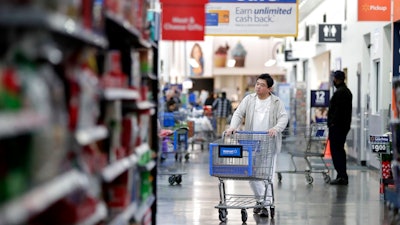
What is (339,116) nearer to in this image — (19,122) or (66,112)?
(66,112)

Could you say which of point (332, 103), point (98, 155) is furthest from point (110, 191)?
point (332, 103)

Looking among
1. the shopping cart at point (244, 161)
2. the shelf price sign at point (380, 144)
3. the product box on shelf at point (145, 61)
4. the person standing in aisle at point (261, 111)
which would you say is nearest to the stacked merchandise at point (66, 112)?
the product box on shelf at point (145, 61)

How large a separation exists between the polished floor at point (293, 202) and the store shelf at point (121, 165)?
3447mm

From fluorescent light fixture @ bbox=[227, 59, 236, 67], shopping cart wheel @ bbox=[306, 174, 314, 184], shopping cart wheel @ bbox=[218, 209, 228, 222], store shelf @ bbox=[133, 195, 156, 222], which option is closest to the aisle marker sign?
shopping cart wheel @ bbox=[306, 174, 314, 184]

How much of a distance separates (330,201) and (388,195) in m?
5.53

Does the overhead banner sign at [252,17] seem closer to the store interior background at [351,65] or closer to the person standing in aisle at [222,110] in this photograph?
the store interior background at [351,65]

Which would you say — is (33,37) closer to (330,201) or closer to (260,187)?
(260,187)

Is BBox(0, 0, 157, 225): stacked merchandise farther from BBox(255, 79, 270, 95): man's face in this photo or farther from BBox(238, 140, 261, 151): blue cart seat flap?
BBox(255, 79, 270, 95): man's face

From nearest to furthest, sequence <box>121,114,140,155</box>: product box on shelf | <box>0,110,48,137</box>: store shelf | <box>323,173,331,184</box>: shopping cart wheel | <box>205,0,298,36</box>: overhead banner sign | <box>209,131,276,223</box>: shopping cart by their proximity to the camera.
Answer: <box>0,110,48,137</box>: store shelf, <box>121,114,140,155</box>: product box on shelf, <box>209,131,276,223</box>: shopping cart, <box>323,173,331,184</box>: shopping cart wheel, <box>205,0,298,36</box>: overhead banner sign

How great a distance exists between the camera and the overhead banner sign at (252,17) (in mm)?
16625

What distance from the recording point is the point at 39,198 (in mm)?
2879

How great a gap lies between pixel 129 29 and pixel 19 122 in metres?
2.09

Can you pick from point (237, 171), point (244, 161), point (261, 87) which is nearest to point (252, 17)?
point (261, 87)

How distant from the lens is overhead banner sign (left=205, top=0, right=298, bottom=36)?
16625mm
